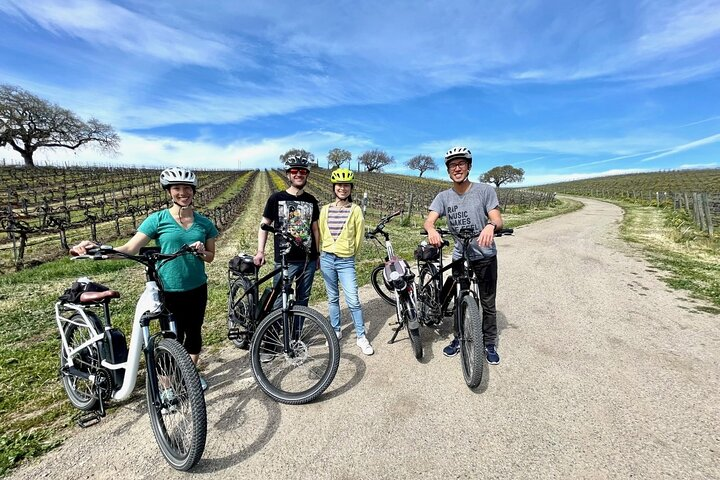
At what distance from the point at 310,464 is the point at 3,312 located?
631cm

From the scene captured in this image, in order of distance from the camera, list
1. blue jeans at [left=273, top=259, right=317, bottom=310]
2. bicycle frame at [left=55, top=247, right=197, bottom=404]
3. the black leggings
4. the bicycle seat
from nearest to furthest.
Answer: bicycle frame at [left=55, top=247, right=197, bottom=404]
the bicycle seat
the black leggings
blue jeans at [left=273, top=259, right=317, bottom=310]

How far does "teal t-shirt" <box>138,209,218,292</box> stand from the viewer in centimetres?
286

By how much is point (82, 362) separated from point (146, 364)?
103 centimetres

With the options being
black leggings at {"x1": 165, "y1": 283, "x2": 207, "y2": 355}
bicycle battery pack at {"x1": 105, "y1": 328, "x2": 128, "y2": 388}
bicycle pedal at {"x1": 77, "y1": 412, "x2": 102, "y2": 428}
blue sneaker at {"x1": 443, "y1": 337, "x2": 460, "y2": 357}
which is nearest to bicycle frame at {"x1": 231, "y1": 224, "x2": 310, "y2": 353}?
black leggings at {"x1": 165, "y1": 283, "x2": 207, "y2": 355}

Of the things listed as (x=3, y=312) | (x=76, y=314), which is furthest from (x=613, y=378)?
(x=3, y=312)

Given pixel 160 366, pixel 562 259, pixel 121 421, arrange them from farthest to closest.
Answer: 1. pixel 562 259
2. pixel 121 421
3. pixel 160 366

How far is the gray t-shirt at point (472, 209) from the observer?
12.1ft

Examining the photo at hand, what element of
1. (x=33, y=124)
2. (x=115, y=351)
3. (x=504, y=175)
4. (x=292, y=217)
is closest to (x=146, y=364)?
(x=115, y=351)

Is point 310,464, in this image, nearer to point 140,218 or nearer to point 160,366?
point 160,366

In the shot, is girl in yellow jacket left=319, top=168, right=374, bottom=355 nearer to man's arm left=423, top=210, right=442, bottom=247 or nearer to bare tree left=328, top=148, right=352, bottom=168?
man's arm left=423, top=210, right=442, bottom=247

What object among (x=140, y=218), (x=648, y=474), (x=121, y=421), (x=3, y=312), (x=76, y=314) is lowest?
(x=648, y=474)

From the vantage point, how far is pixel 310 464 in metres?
2.42

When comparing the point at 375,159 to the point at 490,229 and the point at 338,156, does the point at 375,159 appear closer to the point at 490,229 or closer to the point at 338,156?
the point at 338,156

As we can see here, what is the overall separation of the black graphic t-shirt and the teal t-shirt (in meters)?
0.89
